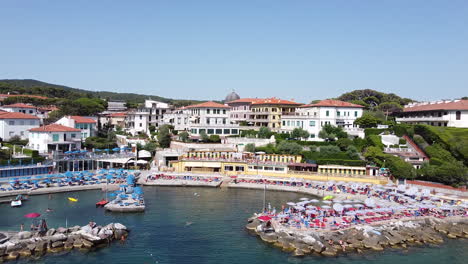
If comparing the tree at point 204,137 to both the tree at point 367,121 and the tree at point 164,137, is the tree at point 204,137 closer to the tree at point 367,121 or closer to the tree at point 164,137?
the tree at point 164,137

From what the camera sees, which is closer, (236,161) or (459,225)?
(459,225)

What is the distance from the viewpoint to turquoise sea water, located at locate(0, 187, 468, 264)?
979 inches

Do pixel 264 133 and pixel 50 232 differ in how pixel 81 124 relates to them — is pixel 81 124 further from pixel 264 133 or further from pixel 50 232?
pixel 50 232

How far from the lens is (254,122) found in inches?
2803

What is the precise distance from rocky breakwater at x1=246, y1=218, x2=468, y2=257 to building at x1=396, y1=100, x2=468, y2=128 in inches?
1151

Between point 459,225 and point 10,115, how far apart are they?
195ft

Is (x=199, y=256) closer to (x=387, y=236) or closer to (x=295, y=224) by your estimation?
(x=295, y=224)

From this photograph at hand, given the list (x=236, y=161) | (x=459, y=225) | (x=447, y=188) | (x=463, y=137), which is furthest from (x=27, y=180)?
(x=463, y=137)

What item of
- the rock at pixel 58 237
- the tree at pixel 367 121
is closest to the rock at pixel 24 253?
the rock at pixel 58 237

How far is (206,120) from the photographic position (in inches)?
2630

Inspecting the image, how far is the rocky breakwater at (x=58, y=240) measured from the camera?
24656mm

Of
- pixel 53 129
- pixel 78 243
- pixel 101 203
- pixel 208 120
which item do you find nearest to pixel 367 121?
pixel 208 120

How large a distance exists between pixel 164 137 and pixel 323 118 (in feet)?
88.4

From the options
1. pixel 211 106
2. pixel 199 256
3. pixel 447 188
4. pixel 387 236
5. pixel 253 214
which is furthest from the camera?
pixel 211 106
